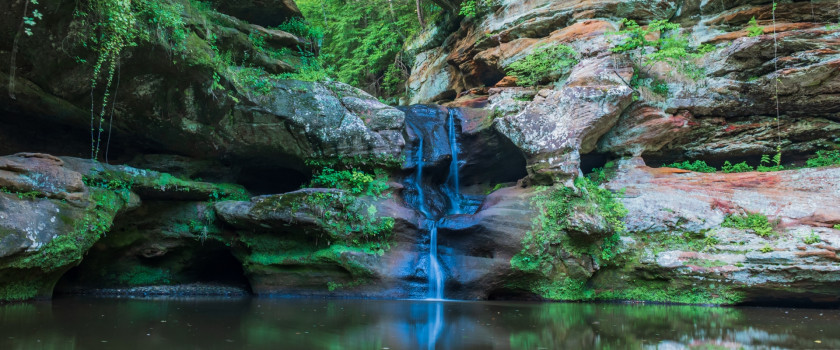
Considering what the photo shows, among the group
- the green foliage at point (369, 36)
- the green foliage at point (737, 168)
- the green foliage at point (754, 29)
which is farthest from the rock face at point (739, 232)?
the green foliage at point (369, 36)

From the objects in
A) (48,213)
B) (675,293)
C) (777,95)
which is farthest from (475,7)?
(48,213)

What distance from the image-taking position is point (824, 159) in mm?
12438

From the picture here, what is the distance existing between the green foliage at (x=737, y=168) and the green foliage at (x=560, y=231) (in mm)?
4017

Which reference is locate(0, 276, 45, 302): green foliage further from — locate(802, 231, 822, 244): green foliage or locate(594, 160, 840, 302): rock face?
locate(802, 231, 822, 244): green foliage

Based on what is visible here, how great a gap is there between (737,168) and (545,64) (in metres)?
6.20

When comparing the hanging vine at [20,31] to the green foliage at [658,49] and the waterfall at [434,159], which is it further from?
the green foliage at [658,49]

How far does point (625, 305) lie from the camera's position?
32.8ft

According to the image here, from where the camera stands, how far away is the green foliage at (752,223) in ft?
34.1

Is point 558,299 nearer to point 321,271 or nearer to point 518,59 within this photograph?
point 321,271

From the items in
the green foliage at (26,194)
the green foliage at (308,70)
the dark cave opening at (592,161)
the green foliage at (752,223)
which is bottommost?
the green foliage at (752,223)

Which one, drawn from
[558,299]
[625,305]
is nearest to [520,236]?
[558,299]

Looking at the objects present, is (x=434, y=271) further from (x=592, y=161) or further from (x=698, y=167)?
(x=698, y=167)

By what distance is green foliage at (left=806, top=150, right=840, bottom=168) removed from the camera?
12.3 m

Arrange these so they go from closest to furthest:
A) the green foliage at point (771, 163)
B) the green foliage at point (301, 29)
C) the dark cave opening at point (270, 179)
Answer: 1. the green foliage at point (771, 163)
2. the dark cave opening at point (270, 179)
3. the green foliage at point (301, 29)
